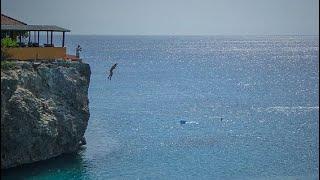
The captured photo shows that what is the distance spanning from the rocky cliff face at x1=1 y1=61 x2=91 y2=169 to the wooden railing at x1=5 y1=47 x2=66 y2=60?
1098mm

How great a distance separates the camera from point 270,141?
58656 millimetres

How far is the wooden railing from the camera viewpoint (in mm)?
46469

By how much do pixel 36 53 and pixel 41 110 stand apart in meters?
5.80

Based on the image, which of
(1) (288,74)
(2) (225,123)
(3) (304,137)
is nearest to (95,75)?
(1) (288,74)

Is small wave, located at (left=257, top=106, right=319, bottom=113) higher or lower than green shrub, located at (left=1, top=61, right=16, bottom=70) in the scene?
lower

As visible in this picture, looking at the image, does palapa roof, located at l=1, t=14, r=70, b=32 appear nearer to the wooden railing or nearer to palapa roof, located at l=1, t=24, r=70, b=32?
palapa roof, located at l=1, t=24, r=70, b=32

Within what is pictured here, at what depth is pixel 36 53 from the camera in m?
47.9

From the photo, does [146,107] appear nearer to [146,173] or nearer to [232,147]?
[232,147]

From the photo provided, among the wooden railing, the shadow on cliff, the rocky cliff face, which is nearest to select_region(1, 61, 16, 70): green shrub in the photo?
the rocky cliff face

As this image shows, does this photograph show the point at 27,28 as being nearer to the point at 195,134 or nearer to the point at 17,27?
the point at 17,27

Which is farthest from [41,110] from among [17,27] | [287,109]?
[287,109]

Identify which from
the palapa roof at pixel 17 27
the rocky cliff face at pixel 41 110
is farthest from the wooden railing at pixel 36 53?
the palapa roof at pixel 17 27

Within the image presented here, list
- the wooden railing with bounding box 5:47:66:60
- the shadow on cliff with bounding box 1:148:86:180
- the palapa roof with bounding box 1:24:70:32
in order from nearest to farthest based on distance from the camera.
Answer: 1. the shadow on cliff with bounding box 1:148:86:180
2. the wooden railing with bounding box 5:47:66:60
3. the palapa roof with bounding box 1:24:70:32

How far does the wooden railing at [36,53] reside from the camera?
46469 millimetres
